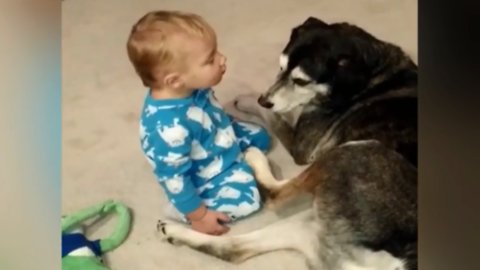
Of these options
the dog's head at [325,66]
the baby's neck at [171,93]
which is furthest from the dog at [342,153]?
the baby's neck at [171,93]

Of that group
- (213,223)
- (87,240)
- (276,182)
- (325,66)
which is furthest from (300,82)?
(87,240)

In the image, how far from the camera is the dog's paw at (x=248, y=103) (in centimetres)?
123

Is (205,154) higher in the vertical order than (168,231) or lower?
higher

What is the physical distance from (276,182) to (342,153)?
0.38 feet

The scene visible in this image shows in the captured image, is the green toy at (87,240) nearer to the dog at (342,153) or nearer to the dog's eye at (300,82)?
the dog at (342,153)

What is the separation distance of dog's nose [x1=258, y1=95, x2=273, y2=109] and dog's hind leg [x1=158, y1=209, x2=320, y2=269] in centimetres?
18

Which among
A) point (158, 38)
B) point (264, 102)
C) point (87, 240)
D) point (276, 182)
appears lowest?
point (87, 240)

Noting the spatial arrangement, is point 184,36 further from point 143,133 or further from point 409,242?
point 409,242

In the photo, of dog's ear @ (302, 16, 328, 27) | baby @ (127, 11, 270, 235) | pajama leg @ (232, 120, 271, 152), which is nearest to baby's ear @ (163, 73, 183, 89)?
baby @ (127, 11, 270, 235)

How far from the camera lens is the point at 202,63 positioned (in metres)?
1.22

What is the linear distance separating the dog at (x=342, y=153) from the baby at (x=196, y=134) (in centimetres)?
3

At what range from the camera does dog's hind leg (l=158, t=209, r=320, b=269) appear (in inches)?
45.5

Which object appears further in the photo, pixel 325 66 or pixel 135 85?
pixel 135 85

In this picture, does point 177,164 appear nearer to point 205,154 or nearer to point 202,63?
point 205,154
